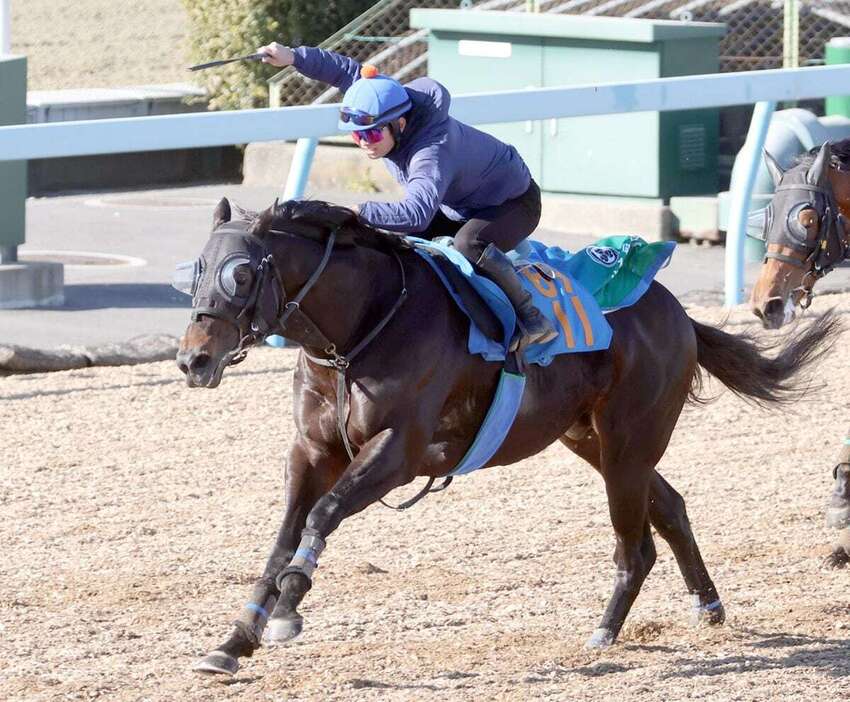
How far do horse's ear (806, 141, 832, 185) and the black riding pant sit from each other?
Result: 3.80 ft

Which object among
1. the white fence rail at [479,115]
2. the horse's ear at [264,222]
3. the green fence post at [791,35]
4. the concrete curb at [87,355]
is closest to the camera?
the horse's ear at [264,222]

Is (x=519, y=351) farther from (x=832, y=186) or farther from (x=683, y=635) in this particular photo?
(x=832, y=186)

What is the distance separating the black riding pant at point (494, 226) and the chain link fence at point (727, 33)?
1009cm

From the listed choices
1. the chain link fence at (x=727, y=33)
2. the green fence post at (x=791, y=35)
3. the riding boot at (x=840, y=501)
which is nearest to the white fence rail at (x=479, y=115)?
the riding boot at (x=840, y=501)

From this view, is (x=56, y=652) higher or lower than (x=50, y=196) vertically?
higher

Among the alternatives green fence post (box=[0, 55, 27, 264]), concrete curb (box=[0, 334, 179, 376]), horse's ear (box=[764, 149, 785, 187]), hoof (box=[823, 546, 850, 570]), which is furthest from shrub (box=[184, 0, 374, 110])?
hoof (box=[823, 546, 850, 570])

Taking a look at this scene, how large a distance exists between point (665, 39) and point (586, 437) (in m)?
8.95

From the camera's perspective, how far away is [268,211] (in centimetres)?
487

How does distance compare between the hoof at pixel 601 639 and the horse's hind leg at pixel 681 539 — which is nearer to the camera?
the hoof at pixel 601 639

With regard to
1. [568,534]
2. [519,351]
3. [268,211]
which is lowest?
[568,534]

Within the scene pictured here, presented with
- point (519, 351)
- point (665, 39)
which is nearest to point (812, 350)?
point (519, 351)

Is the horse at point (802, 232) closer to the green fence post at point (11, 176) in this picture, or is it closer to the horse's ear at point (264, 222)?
the horse's ear at point (264, 222)

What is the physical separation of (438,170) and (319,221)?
43 cm

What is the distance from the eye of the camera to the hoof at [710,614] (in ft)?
19.1
